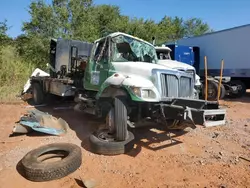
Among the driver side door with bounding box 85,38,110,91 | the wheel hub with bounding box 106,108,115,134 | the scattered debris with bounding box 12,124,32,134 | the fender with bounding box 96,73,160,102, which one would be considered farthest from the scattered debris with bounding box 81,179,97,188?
the driver side door with bounding box 85,38,110,91

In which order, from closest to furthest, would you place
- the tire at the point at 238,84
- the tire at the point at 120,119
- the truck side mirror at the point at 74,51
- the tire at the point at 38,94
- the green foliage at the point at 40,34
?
the tire at the point at 120,119, the truck side mirror at the point at 74,51, the tire at the point at 38,94, the tire at the point at 238,84, the green foliage at the point at 40,34

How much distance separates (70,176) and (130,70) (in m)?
2.49

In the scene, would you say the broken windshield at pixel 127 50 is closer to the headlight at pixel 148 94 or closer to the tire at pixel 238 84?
the headlight at pixel 148 94

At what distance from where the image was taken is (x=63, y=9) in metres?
17.5

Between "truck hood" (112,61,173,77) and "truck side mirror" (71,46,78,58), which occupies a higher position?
"truck side mirror" (71,46,78,58)

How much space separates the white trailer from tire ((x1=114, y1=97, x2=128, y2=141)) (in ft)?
30.6

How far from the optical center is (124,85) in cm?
487

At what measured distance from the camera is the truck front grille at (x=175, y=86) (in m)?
4.91

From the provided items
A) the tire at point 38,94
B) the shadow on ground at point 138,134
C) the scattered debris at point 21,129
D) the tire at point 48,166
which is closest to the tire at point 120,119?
the shadow on ground at point 138,134

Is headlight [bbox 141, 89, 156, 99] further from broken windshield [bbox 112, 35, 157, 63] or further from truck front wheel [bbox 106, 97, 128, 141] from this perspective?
broken windshield [bbox 112, 35, 157, 63]

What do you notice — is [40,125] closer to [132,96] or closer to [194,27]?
Answer: [132,96]

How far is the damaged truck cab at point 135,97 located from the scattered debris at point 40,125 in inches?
36.3

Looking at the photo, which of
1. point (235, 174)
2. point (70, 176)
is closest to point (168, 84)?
point (235, 174)

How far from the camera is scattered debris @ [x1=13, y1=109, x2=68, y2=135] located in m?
5.60
